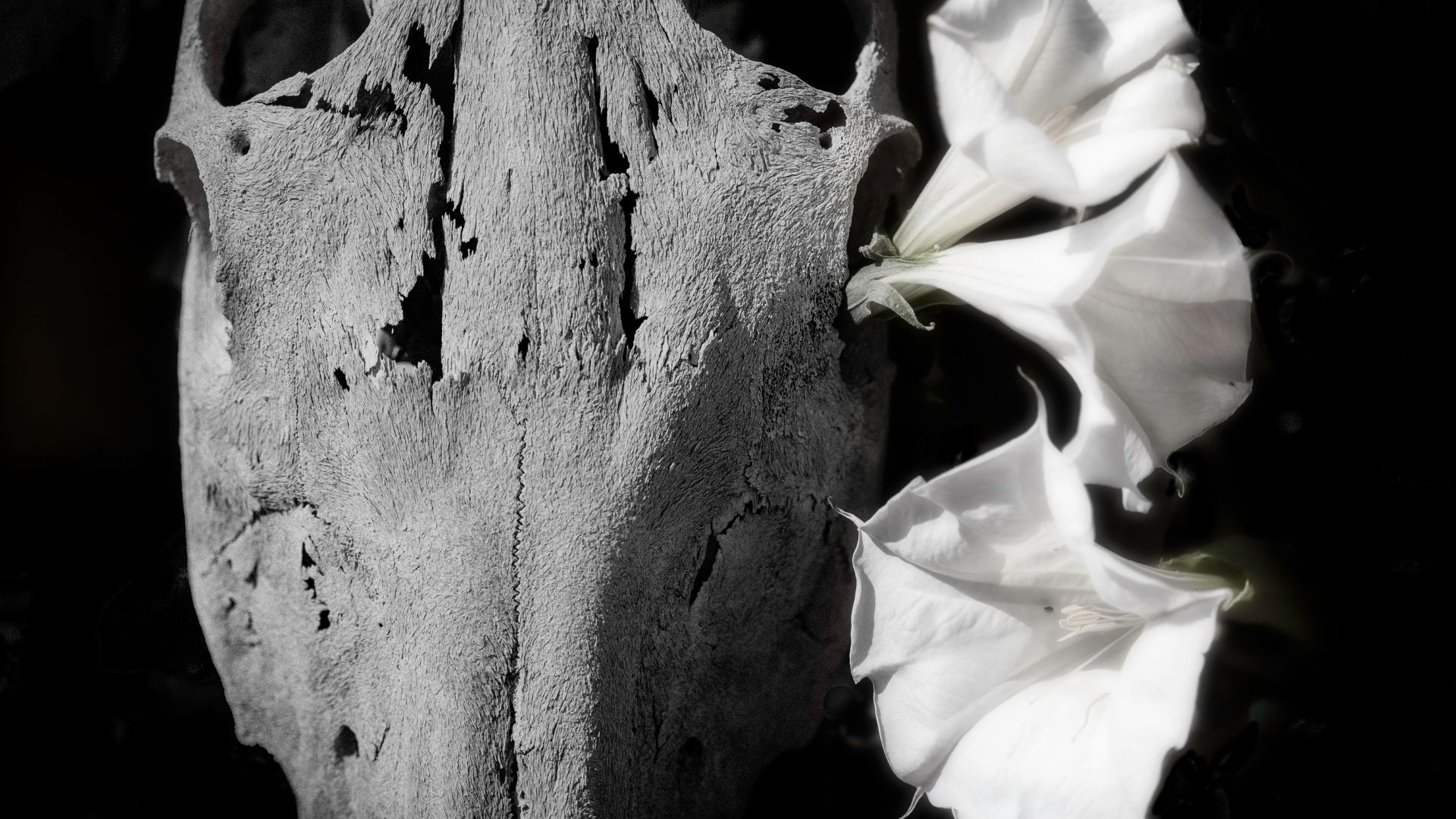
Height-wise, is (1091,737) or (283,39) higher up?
(283,39)

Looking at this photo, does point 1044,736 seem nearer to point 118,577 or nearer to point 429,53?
point 429,53

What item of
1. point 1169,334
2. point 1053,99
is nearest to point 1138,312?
point 1169,334

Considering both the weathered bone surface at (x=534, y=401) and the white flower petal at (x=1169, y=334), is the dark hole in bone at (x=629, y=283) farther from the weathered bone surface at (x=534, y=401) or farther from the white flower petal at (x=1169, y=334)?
the white flower petal at (x=1169, y=334)

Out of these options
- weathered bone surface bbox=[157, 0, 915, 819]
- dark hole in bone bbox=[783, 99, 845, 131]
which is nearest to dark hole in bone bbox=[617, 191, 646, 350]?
weathered bone surface bbox=[157, 0, 915, 819]

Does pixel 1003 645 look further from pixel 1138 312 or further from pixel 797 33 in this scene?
pixel 797 33

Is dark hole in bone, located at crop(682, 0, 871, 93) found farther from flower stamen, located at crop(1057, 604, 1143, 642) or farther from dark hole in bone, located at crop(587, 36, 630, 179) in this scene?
flower stamen, located at crop(1057, 604, 1143, 642)

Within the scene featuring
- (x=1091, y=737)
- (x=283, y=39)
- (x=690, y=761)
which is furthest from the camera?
(x=283, y=39)

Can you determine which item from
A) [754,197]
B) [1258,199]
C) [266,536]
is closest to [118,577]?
[266,536]
